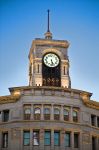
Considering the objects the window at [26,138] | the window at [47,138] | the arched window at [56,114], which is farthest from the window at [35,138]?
the arched window at [56,114]

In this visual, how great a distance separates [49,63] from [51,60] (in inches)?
27.2

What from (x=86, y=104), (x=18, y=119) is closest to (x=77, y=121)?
Answer: (x=86, y=104)

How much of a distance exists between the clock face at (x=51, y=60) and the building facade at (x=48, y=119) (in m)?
26.7

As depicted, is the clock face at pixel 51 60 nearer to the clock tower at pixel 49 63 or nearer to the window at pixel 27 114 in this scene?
the clock tower at pixel 49 63

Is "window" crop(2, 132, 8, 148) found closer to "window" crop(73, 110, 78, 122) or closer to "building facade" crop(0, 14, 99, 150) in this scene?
"building facade" crop(0, 14, 99, 150)

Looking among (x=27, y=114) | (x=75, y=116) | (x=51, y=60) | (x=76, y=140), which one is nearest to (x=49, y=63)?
(x=51, y=60)

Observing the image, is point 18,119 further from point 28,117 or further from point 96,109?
point 96,109

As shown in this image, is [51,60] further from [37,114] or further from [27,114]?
[37,114]

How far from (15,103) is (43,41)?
34.9 metres

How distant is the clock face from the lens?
87.2 m

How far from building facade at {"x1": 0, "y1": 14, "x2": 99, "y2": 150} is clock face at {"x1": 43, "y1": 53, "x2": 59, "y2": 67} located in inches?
1050

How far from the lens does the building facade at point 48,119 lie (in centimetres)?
5619

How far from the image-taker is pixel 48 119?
188 ft

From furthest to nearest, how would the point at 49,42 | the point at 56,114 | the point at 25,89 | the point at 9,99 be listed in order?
the point at 49,42 → the point at 9,99 → the point at 25,89 → the point at 56,114
